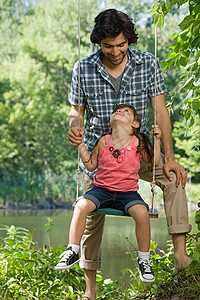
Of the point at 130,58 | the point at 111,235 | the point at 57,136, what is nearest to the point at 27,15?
the point at 57,136

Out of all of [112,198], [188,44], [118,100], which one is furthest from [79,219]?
[188,44]

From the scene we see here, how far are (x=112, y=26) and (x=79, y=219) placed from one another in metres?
0.98

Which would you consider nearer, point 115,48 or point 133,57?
point 115,48

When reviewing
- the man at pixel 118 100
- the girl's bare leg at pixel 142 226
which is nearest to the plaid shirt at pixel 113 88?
the man at pixel 118 100

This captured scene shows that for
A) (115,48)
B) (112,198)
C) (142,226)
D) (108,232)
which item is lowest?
(108,232)

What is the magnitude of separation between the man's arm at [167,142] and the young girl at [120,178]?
82mm

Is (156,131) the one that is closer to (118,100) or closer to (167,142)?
(167,142)

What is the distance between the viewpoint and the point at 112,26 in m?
2.40

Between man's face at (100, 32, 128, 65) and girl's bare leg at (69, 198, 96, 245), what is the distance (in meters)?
0.77

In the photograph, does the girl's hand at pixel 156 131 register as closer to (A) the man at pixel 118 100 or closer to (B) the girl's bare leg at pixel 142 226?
(A) the man at pixel 118 100

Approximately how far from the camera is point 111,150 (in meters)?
2.52

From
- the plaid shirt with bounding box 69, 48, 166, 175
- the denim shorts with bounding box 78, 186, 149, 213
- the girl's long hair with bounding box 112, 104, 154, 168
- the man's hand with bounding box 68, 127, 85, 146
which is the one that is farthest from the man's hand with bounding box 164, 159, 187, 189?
the man's hand with bounding box 68, 127, 85, 146

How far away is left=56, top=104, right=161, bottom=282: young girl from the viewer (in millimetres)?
2258

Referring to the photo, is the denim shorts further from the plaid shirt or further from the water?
the water
